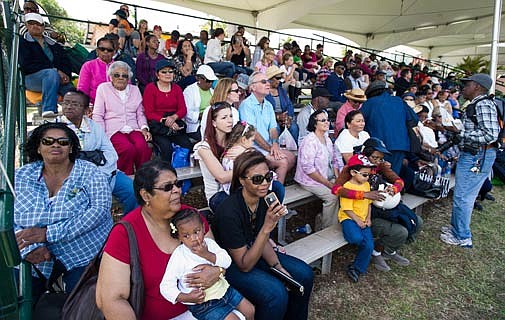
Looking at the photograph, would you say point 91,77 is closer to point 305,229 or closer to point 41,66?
point 41,66

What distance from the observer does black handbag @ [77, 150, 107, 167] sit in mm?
2668

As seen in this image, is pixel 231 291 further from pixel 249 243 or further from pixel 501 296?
pixel 501 296

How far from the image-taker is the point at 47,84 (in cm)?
381

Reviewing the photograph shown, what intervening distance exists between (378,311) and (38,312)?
7.79 ft

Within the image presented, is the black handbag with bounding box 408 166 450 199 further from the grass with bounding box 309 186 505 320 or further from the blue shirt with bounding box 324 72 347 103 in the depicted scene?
the blue shirt with bounding box 324 72 347 103

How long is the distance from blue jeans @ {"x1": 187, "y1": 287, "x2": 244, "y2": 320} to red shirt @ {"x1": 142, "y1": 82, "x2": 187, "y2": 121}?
245 cm

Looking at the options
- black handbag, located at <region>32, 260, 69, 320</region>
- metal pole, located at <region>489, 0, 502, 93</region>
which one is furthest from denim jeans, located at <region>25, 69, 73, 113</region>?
metal pole, located at <region>489, 0, 502, 93</region>

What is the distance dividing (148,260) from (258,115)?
2.62 m

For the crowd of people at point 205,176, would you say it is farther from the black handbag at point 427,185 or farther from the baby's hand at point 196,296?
the black handbag at point 427,185

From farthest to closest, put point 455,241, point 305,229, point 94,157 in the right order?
point 455,241, point 305,229, point 94,157

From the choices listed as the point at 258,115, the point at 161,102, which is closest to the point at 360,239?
the point at 258,115

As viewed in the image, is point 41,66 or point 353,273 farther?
point 41,66

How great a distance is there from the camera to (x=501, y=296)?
3.12 meters

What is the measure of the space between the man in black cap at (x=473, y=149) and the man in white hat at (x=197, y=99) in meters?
2.92
